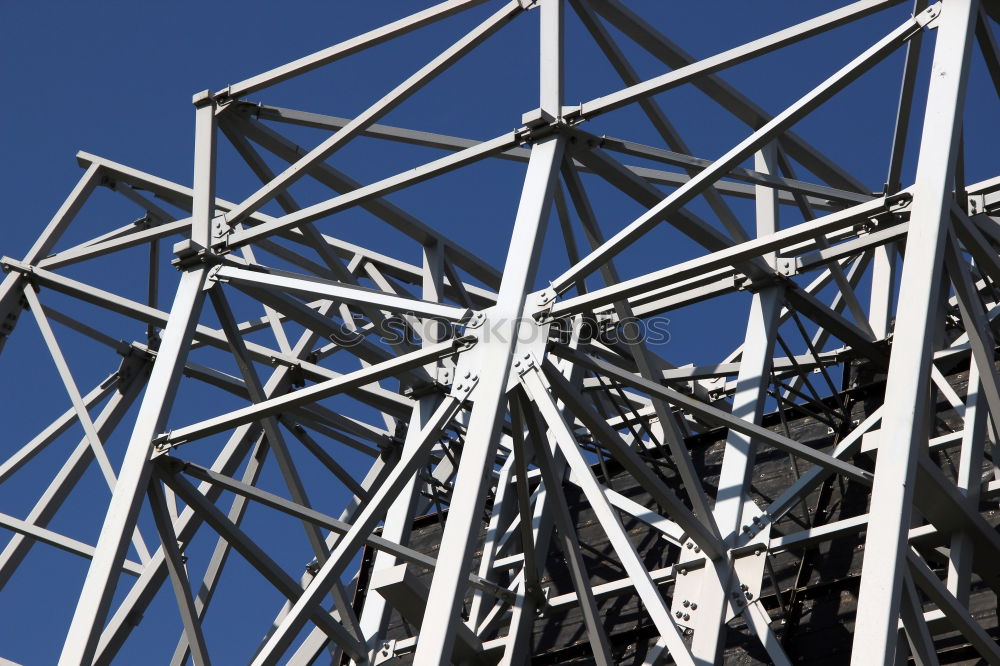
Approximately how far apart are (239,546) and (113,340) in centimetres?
611

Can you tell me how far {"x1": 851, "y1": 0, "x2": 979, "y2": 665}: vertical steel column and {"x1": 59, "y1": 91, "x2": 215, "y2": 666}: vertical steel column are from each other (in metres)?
6.03

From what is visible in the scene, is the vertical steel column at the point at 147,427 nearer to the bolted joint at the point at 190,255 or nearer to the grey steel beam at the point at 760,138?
the bolted joint at the point at 190,255

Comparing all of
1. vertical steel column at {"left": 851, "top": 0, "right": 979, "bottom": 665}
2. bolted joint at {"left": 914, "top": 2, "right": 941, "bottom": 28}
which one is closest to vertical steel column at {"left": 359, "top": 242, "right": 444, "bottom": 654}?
vertical steel column at {"left": 851, "top": 0, "right": 979, "bottom": 665}

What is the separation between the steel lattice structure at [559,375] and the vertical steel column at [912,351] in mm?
21

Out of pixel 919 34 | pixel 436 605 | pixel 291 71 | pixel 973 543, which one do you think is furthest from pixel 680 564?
pixel 291 71

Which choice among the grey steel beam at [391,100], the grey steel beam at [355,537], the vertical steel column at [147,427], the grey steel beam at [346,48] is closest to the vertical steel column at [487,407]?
the grey steel beam at [355,537]

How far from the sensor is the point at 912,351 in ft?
31.0

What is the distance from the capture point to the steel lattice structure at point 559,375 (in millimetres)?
10664

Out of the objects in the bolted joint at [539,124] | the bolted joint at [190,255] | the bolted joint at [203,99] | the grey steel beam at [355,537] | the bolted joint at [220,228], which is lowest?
the grey steel beam at [355,537]

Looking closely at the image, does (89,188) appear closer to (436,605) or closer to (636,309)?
(636,309)

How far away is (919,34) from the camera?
464 inches

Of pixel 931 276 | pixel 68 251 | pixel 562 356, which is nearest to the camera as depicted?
pixel 931 276

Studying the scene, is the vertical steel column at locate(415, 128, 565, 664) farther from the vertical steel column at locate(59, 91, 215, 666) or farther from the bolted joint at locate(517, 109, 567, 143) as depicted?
the vertical steel column at locate(59, 91, 215, 666)

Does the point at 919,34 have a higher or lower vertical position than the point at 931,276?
higher
